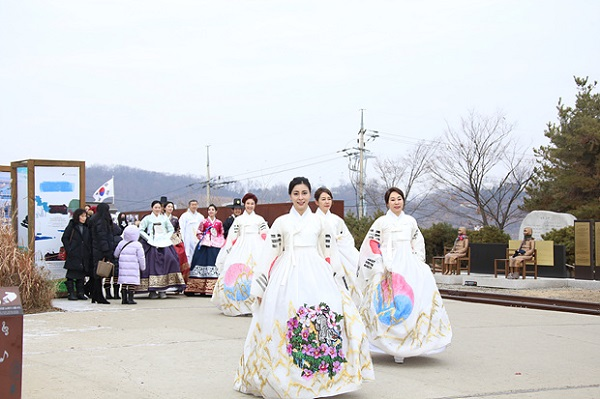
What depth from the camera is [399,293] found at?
8.23 meters

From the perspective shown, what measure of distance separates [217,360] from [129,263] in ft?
20.8

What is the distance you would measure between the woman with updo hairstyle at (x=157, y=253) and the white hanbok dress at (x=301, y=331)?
8.76 meters

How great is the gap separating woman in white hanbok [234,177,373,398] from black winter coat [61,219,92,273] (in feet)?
26.4

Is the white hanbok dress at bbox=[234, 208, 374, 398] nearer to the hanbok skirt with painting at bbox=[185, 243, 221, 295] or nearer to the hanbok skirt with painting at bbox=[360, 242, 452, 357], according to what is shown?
the hanbok skirt with painting at bbox=[360, 242, 452, 357]

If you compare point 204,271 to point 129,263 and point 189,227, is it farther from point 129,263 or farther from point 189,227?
point 129,263

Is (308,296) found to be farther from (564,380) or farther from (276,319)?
(564,380)

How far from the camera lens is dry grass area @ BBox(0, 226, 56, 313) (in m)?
11.4

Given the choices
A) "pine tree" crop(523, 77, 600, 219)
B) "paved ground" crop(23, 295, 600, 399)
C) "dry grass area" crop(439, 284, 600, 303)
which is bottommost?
"dry grass area" crop(439, 284, 600, 303)

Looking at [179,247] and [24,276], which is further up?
[179,247]

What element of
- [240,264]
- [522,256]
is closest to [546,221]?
[522,256]

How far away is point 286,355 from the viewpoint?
20.1 ft

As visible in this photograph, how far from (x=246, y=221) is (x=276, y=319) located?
6.64 meters

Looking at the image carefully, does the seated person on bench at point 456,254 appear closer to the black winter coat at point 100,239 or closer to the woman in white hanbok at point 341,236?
the black winter coat at point 100,239

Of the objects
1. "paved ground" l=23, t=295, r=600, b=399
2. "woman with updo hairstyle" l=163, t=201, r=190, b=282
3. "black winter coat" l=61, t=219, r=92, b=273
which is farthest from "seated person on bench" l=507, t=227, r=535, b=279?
"black winter coat" l=61, t=219, r=92, b=273
